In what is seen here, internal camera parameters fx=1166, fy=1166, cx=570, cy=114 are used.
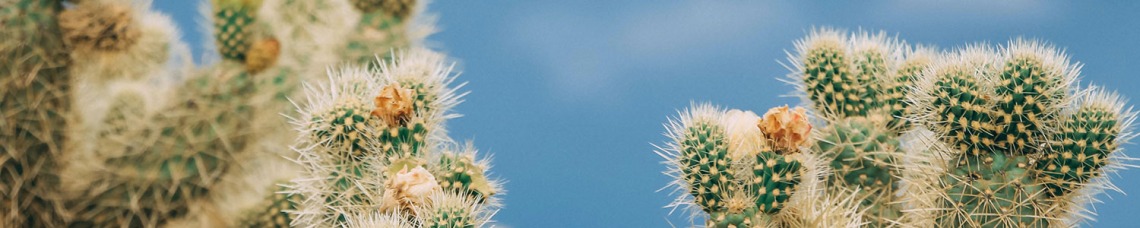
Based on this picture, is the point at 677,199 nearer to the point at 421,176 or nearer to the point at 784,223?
the point at 784,223

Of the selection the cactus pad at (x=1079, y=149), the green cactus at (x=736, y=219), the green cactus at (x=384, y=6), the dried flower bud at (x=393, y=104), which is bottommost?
the green cactus at (x=736, y=219)

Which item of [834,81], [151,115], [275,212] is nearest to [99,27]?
[151,115]

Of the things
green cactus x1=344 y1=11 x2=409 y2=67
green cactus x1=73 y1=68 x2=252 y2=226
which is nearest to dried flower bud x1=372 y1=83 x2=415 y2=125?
green cactus x1=344 y1=11 x2=409 y2=67

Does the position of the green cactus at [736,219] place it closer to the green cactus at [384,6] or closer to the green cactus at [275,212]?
the green cactus at [275,212]

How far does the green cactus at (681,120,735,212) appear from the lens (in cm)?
235

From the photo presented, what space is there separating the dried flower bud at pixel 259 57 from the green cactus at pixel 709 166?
236 cm

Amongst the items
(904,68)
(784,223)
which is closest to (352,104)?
(784,223)

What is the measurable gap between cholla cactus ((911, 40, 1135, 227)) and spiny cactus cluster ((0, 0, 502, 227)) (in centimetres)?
201

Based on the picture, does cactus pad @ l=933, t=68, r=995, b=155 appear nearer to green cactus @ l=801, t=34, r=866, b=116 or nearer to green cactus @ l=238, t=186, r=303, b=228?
green cactus @ l=801, t=34, r=866, b=116

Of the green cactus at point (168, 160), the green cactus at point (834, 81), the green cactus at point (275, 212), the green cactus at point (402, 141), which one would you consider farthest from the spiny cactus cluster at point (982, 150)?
the green cactus at point (168, 160)

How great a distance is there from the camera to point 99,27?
4285 millimetres

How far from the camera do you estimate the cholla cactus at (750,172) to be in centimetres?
234

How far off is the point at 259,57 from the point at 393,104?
6.48 ft

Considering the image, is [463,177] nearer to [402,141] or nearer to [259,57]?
[402,141]
